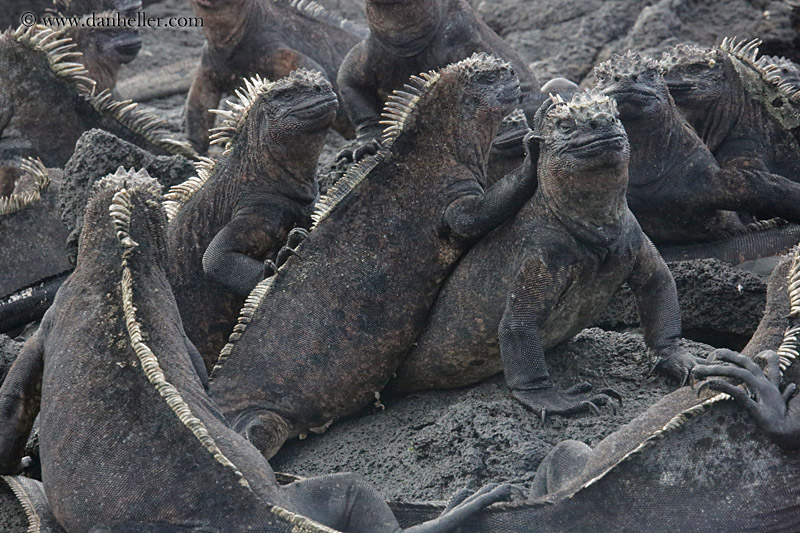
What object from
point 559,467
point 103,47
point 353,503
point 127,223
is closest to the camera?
point 353,503

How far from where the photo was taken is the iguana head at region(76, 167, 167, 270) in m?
4.51

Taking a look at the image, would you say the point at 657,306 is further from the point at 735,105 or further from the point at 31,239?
the point at 31,239

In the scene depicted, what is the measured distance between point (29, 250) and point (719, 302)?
3.73 metres

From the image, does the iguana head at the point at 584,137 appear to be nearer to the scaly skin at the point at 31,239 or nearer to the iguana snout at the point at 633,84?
the iguana snout at the point at 633,84

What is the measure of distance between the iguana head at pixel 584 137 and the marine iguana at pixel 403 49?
1842 millimetres

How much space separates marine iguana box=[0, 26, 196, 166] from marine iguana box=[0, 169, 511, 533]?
317cm

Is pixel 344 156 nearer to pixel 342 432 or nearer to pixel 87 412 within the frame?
pixel 342 432

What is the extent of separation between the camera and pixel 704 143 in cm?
648

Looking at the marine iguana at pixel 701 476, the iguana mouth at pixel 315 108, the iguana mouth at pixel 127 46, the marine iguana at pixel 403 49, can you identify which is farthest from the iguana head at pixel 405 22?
the marine iguana at pixel 701 476

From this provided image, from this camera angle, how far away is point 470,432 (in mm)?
4879

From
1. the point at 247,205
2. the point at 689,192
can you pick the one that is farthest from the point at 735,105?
the point at 247,205

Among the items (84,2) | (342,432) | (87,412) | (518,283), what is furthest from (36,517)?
(84,2)

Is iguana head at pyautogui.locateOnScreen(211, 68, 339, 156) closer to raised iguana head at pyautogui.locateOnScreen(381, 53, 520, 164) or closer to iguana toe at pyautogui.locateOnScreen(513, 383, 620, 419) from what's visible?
raised iguana head at pyautogui.locateOnScreen(381, 53, 520, 164)

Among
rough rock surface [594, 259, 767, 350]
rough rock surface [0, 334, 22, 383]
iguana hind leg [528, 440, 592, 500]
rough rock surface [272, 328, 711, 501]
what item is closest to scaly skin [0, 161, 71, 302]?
rough rock surface [0, 334, 22, 383]
